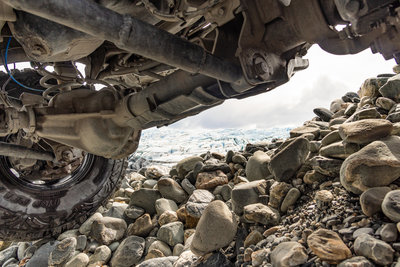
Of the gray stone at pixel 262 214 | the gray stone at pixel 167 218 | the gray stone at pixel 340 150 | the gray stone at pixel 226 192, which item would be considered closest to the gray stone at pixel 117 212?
the gray stone at pixel 167 218

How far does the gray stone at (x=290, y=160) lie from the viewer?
2055mm

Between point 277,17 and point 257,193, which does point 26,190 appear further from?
point 277,17

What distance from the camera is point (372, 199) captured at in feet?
4.49

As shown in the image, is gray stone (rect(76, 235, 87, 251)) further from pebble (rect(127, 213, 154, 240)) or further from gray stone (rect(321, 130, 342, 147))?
gray stone (rect(321, 130, 342, 147))

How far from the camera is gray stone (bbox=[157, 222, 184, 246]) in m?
2.37

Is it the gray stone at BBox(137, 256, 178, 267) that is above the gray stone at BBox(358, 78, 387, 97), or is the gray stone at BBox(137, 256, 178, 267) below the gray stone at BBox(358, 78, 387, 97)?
below

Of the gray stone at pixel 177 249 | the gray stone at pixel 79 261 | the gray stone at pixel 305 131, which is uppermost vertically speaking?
the gray stone at pixel 305 131

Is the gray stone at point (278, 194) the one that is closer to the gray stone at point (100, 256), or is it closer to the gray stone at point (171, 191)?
the gray stone at point (171, 191)

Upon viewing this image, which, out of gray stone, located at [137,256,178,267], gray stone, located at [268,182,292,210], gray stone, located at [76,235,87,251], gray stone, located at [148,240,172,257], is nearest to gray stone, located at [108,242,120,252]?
gray stone, located at [76,235,87,251]

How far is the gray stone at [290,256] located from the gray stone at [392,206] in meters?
0.40

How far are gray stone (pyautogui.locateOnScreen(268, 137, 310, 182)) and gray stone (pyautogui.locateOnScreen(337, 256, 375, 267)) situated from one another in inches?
34.3

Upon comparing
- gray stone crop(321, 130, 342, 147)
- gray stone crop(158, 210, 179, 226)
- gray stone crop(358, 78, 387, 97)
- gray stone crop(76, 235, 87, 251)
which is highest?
gray stone crop(358, 78, 387, 97)

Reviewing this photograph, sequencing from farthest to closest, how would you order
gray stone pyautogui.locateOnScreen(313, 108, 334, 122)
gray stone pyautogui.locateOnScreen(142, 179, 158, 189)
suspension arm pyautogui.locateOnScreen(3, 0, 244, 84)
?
1. gray stone pyautogui.locateOnScreen(142, 179, 158, 189)
2. gray stone pyautogui.locateOnScreen(313, 108, 334, 122)
3. suspension arm pyautogui.locateOnScreen(3, 0, 244, 84)

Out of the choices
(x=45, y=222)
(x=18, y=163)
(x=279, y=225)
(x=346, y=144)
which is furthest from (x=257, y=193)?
(x=18, y=163)
